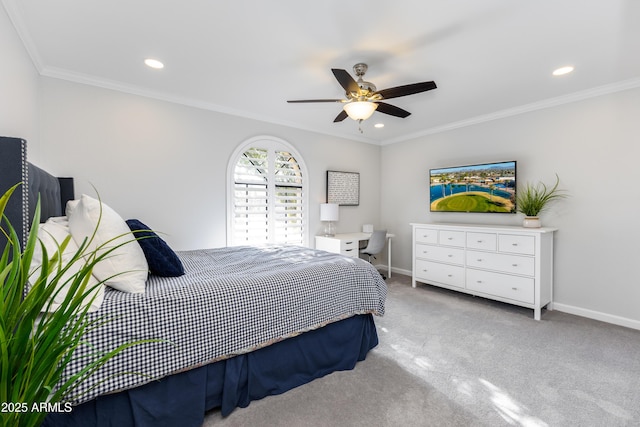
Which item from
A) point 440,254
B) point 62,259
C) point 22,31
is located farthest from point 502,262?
point 22,31

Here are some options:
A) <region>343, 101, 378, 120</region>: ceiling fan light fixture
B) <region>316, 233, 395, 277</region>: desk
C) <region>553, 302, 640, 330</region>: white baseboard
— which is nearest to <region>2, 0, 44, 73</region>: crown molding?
<region>343, 101, 378, 120</region>: ceiling fan light fixture

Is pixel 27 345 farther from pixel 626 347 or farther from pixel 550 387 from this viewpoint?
pixel 626 347

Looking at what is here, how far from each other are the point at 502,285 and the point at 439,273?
795mm

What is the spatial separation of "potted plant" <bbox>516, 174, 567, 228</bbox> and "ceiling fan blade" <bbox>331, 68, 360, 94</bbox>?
8.53 feet

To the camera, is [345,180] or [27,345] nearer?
[27,345]

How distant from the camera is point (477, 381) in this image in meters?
2.06

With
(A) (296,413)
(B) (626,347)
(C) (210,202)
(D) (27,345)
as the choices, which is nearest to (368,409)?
(A) (296,413)

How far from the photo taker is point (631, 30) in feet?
6.73

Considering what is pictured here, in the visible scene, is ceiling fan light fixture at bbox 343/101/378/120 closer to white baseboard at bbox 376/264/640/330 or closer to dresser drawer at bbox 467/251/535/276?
dresser drawer at bbox 467/251/535/276

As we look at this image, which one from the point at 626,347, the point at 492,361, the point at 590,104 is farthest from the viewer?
the point at 590,104

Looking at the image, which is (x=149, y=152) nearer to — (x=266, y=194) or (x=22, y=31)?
(x=22, y=31)

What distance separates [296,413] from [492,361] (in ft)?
5.32

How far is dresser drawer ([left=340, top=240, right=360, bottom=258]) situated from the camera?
171 inches

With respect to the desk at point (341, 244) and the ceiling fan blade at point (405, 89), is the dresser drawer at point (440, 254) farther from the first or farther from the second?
the ceiling fan blade at point (405, 89)
